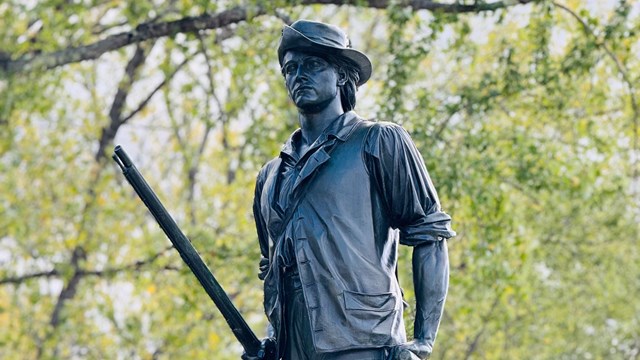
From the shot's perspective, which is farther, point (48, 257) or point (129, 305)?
point (129, 305)

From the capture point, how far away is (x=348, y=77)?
6.94 meters

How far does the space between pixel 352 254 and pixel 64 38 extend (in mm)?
13224

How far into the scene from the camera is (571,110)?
62.1ft

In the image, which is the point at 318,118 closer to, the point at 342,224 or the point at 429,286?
the point at 342,224

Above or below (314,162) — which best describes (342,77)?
above

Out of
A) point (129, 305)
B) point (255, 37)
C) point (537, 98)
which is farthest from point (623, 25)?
point (129, 305)

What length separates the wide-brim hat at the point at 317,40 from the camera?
6773 mm

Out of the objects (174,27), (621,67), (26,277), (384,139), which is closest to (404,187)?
(384,139)

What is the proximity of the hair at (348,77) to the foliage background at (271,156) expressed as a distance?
8.79 meters

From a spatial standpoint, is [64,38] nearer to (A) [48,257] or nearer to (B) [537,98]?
(A) [48,257]

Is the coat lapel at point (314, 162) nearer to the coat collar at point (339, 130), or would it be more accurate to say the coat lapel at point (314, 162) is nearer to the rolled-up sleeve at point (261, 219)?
the coat collar at point (339, 130)

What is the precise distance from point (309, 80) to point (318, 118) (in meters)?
0.19

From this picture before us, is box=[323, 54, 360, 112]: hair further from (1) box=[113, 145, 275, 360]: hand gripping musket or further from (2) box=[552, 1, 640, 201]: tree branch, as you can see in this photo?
(2) box=[552, 1, 640, 201]: tree branch

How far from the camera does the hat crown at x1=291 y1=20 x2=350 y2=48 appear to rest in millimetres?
6785
